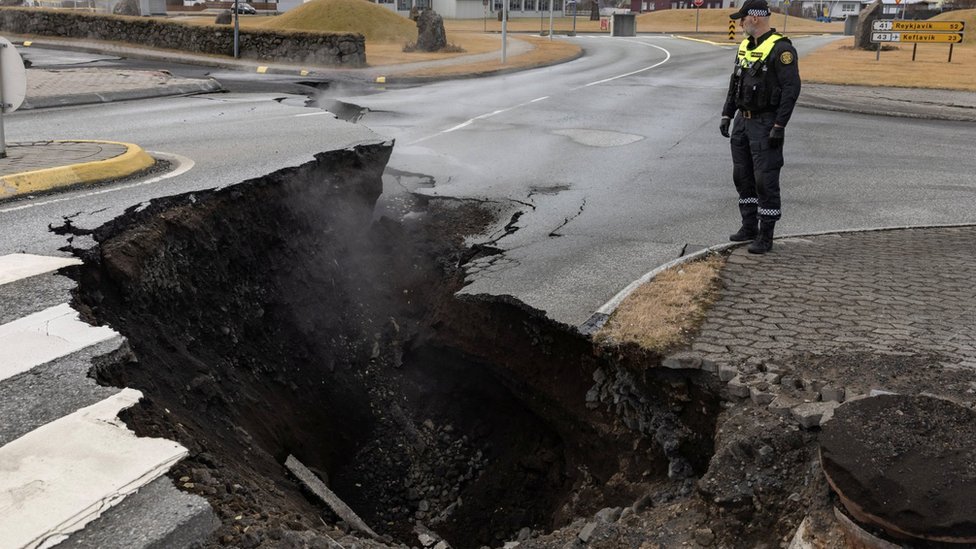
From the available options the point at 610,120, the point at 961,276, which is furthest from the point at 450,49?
the point at 961,276

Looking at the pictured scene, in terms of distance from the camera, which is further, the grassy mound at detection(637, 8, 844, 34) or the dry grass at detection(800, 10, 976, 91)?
the grassy mound at detection(637, 8, 844, 34)

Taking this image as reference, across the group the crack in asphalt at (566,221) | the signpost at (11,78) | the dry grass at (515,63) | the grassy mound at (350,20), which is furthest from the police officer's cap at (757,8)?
the grassy mound at (350,20)

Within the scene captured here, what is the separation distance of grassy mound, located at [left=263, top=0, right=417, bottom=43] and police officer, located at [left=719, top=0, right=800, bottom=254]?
25752mm

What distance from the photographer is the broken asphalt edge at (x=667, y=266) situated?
5.60 metres

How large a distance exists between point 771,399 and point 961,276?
9.91 feet

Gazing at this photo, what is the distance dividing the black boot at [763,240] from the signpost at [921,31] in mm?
23323

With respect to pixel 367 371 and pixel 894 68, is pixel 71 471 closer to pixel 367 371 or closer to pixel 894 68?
pixel 367 371

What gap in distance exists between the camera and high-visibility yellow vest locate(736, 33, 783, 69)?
647 cm

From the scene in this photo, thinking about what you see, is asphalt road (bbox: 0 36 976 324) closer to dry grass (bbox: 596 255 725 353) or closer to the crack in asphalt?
the crack in asphalt

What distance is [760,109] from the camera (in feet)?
21.7

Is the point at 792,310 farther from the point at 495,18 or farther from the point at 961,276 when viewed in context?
the point at 495,18

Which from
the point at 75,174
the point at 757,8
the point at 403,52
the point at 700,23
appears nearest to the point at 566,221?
the point at 757,8

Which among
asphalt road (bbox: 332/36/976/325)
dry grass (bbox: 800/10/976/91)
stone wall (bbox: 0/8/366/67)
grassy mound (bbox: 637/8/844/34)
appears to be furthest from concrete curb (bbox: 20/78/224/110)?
grassy mound (bbox: 637/8/844/34)

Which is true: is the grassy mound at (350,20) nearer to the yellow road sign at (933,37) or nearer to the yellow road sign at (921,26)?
the yellow road sign at (921,26)
